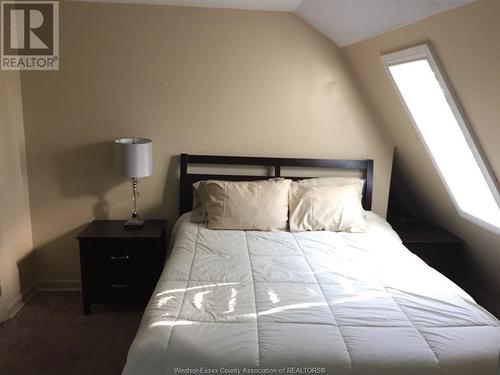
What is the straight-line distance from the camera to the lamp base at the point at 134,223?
2.94 metres

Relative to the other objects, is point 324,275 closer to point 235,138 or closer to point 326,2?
point 235,138

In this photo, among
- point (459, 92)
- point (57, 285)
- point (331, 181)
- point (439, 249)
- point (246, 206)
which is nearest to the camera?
point (459, 92)

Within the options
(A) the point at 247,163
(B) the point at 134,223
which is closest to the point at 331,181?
(A) the point at 247,163

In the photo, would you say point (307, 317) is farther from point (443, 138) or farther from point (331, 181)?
point (443, 138)

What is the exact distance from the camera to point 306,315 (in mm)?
1753

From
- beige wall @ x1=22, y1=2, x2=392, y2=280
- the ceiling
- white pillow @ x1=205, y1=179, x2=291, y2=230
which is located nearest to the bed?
white pillow @ x1=205, y1=179, x2=291, y2=230

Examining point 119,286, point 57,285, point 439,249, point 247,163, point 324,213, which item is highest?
point 247,163

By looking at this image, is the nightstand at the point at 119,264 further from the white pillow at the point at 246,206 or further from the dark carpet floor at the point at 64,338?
the white pillow at the point at 246,206

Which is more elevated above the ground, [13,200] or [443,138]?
[443,138]

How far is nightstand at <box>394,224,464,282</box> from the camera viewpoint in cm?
289

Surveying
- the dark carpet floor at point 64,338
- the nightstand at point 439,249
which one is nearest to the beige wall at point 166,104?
the dark carpet floor at point 64,338

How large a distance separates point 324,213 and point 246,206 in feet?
1.80

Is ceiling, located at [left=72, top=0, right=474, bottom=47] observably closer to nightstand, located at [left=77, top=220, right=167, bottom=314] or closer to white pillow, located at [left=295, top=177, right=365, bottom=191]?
white pillow, located at [left=295, top=177, right=365, bottom=191]

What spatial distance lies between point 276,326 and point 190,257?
2.66 ft
